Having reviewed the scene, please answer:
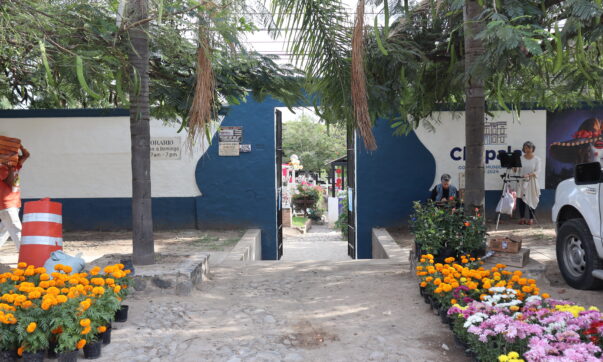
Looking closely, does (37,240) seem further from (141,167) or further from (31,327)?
(31,327)

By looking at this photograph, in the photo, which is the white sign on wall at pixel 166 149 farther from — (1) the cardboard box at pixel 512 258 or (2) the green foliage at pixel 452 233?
(1) the cardboard box at pixel 512 258

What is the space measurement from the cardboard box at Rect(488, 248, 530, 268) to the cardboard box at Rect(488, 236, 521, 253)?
0.06m

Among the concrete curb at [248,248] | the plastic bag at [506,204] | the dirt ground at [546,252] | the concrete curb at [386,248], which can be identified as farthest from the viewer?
the plastic bag at [506,204]

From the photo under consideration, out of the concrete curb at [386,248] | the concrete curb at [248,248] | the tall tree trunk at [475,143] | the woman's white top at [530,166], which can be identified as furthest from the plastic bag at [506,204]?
the concrete curb at [248,248]

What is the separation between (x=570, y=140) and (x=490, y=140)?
1736mm

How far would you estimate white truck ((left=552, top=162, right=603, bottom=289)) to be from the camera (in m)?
4.81

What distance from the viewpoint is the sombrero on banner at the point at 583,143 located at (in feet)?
34.4

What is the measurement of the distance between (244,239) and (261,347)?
5.89 metres

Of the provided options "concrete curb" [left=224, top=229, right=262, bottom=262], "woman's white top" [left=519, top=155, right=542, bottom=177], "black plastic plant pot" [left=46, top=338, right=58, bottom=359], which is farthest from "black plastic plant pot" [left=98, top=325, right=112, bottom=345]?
"woman's white top" [left=519, top=155, right=542, bottom=177]

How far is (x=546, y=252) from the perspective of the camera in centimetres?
741

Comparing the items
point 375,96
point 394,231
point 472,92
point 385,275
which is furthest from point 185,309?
point 394,231

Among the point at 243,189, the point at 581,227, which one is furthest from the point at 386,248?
the point at 243,189

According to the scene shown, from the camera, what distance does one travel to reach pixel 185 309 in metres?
4.61

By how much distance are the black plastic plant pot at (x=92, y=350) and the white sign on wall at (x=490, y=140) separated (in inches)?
334
